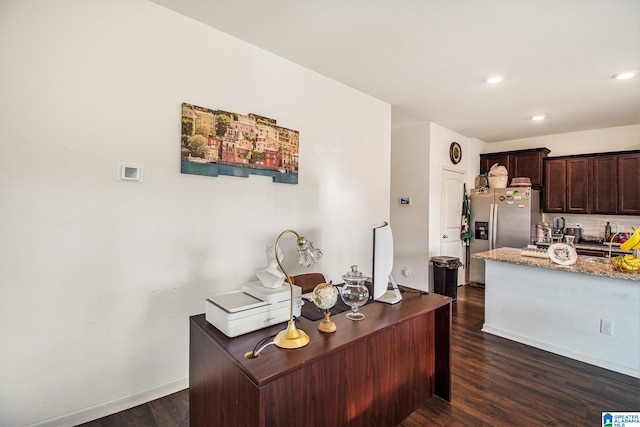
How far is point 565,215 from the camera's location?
5215mm

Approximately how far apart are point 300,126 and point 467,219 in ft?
12.6

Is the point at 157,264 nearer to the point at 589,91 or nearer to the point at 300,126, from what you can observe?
the point at 300,126

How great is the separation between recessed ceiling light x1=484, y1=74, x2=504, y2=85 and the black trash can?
2356 mm

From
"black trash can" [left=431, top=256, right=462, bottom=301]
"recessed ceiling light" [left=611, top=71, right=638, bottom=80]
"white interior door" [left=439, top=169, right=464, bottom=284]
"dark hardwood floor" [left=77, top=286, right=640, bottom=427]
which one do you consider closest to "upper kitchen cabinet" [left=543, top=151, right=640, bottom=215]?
"white interior door" [left=439, top=169, right=464, bottom=284]

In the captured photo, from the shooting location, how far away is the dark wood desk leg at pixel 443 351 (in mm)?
2092

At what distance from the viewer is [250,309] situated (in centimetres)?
144

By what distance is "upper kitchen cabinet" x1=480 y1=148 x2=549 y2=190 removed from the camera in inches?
203

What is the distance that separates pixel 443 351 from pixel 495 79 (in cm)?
→ 267

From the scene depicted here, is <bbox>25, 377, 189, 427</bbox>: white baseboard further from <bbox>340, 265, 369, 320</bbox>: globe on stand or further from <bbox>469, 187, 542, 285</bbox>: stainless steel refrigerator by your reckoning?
<bbox>469, 187, 542, 285</bbox>: stainless steel refrigerator

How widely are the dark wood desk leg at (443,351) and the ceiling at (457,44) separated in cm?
201

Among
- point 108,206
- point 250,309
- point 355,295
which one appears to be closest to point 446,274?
point 355,295

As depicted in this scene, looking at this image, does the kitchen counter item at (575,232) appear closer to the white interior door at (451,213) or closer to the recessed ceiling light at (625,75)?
the white interior door at (451,213)

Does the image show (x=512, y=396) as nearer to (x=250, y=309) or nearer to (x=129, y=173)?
(x=250, y=309)

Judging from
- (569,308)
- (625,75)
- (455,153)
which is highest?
(625,75)
